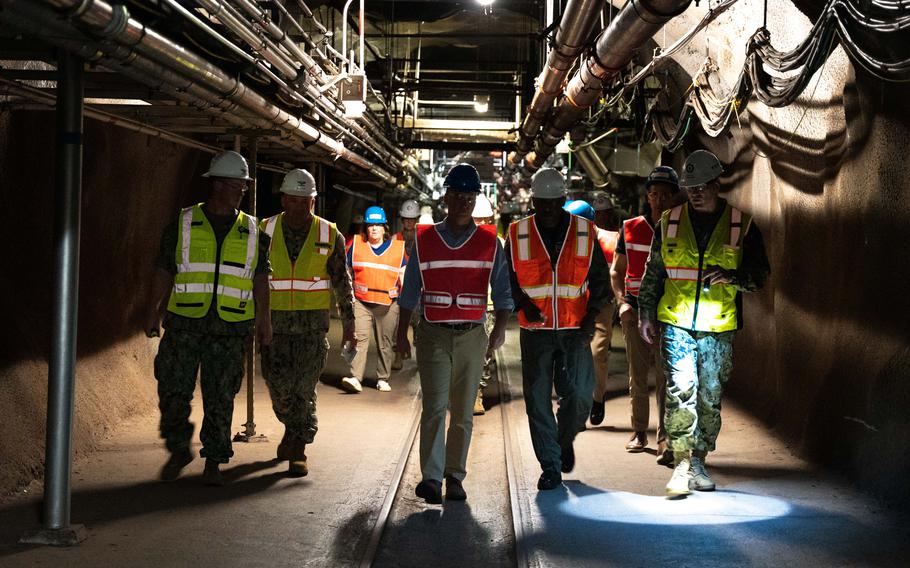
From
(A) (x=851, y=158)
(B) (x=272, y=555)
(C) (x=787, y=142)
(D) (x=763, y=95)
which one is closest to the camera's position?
(B) (x=272, y=555)

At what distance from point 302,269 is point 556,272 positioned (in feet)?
5.81

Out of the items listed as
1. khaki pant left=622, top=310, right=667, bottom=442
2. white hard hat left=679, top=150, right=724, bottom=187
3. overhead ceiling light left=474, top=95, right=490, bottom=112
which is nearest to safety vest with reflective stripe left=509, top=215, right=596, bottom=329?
white hard hat left=679, top=150, right=724, bottom=187

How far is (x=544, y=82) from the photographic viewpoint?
1283cm

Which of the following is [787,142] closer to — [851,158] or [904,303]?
[851,158]

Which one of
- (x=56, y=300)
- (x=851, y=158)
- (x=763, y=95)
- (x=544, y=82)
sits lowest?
(x=56, y=300)

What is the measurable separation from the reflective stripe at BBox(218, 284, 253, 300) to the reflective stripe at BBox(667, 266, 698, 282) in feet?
8.79

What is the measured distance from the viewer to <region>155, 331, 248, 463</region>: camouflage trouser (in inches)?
261

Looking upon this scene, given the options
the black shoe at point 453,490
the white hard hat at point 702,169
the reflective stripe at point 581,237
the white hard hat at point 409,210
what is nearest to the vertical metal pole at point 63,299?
the black shoe at point 453,490

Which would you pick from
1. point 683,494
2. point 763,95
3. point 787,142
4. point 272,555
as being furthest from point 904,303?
point 272,555

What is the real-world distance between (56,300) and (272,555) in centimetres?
167

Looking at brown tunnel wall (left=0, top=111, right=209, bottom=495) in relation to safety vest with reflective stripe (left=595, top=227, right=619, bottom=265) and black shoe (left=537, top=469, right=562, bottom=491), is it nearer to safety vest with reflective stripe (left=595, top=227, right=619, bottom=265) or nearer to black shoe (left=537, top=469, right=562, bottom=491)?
black shoe (left=537, top=469, right=562, bottom=491)

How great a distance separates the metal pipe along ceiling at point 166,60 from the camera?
463 centimetres

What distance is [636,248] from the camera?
8.24 meters

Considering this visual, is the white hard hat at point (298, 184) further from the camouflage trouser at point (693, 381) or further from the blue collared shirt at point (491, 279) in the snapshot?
the camouflage trouser at point (693, 381)
